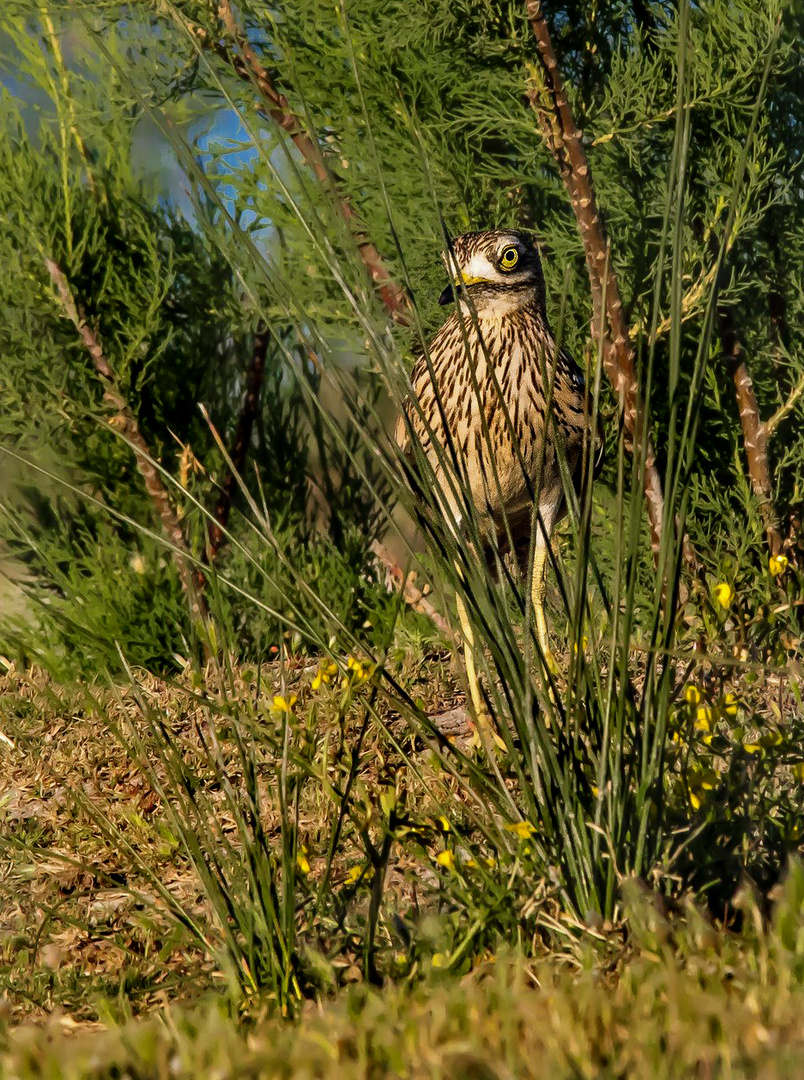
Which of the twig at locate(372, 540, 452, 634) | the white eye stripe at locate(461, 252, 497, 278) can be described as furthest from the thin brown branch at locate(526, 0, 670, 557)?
the twig at locate(372, 540, 452, 634)

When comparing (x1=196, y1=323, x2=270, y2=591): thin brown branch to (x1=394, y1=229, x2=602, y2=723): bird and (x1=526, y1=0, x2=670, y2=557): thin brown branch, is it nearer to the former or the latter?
(x1=394, y1=229, x2=602, y2=723): bird

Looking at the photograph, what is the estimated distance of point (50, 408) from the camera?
6094 mm

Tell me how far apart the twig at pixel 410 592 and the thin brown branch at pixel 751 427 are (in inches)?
57.4

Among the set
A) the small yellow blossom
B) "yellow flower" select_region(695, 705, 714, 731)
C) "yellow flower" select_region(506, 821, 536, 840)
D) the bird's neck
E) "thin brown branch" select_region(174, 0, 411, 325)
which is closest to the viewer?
"yellow flower" select_region(506, 821, 536, 840)

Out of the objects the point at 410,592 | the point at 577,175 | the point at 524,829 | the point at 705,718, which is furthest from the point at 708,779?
the point at 410,592

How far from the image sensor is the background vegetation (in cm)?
285

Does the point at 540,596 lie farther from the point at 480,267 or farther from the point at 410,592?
the point at 410,592

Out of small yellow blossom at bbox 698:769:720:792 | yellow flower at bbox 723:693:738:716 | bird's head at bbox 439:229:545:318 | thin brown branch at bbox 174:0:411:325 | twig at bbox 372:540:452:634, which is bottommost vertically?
twig at bbox 372:540:452:634

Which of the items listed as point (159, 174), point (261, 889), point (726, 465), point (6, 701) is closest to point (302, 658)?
point (6, 701)

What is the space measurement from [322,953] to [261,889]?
0.24 meters

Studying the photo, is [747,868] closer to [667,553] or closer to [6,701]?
[667,553]

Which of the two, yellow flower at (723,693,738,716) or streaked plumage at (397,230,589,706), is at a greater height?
streaked plumage at (397,230,589,706)

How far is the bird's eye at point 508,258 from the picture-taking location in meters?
4.79

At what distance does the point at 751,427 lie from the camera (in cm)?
549
